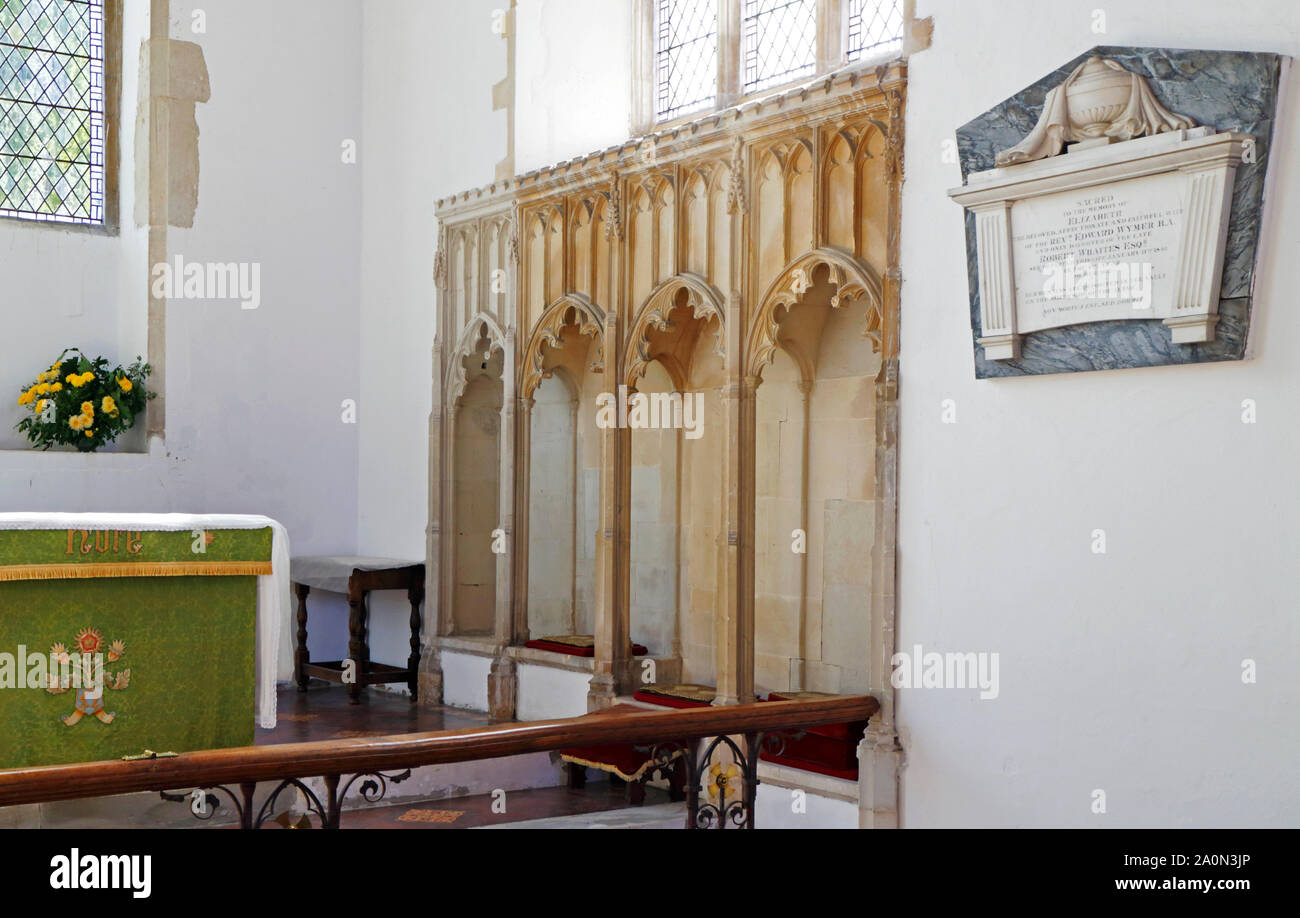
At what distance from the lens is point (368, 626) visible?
30.2ft

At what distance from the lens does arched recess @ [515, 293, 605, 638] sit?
8.28 m

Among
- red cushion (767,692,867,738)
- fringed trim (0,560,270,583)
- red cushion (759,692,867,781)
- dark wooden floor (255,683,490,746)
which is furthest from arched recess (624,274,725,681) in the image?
fringed trim (0,560,270,583)

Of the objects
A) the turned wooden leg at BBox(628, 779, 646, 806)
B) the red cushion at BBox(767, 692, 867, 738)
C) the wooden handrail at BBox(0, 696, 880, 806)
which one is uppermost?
the wooden handrail at BBox(0, 696, 880, 806)

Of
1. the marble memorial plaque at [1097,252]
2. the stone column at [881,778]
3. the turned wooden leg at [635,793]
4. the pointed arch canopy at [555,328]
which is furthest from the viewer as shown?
the pointed arch canopy at [555,328]

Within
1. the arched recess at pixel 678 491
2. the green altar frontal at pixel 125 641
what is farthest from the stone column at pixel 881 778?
the green altar frontal at pixel 125 641

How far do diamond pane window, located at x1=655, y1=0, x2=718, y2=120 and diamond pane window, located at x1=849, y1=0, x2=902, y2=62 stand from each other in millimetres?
851

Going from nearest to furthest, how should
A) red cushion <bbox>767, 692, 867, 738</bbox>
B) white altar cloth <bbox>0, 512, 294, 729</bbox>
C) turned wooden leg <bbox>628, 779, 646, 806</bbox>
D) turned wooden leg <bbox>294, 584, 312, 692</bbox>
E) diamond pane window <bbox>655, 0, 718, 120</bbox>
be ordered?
white altar cloth <bbox>0, 512, 294, 729</bbox> → red cushion <bbox>767, 692, 867, 738</bbox> → turned wooden leg <bbox>628, 779, 646, 806</bbox> → diamond pane window <bbox>655, 0, 718, 120</bbox> → turned wooden leg <bbox>294, 584, 312, 692</bbox>

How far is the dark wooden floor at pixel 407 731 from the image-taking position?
638 cm

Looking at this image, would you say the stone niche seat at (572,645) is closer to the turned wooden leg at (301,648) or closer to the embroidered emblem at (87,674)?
the turned wooden leg at (301,648)

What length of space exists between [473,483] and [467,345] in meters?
0.91

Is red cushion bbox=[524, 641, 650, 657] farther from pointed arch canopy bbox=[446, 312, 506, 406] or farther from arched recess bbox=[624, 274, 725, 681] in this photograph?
pointed arch canopy bbox=[446, 312, 506, 406]

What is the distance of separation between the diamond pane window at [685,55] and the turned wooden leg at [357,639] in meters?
3.41
